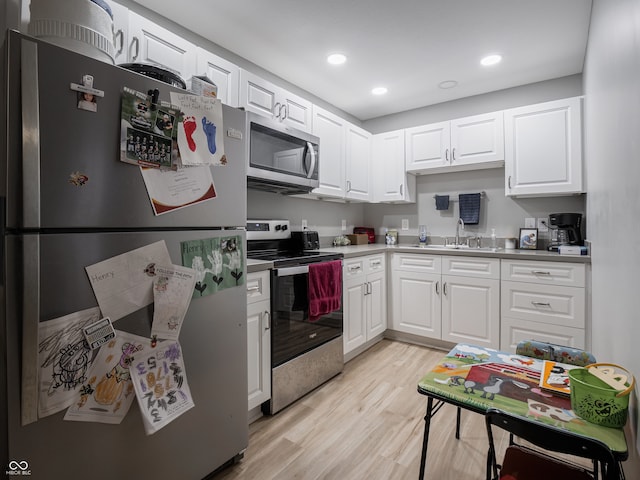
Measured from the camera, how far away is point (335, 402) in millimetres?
2166

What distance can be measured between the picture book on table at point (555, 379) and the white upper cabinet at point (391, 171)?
2.49m

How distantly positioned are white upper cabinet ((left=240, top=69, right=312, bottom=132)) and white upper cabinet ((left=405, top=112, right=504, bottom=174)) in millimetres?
1278

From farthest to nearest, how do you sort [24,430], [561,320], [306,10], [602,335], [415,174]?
[415,174] → [561,320] → [306,10] → [602,335] → [24,430]

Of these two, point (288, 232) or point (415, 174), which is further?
point (415, 174)

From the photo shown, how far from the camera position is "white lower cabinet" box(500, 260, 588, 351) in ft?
7.85

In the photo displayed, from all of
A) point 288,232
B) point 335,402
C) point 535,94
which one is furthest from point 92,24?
point 535,94

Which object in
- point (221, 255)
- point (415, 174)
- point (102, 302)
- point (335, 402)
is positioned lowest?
point (335, 402)

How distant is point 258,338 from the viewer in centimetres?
187

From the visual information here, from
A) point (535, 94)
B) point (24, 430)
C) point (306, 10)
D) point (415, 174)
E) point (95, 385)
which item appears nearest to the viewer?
point (24, 430)

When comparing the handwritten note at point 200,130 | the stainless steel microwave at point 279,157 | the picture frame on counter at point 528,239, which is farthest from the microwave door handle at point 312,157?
the picture frame on counter at point 528,239

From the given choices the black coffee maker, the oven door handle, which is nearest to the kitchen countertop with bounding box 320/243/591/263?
the black coffee maker

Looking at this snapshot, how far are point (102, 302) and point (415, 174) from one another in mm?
3277

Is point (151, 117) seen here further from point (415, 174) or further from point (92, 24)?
point (415, 174)

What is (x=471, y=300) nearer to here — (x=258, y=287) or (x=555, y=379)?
(x=555, y=379)
